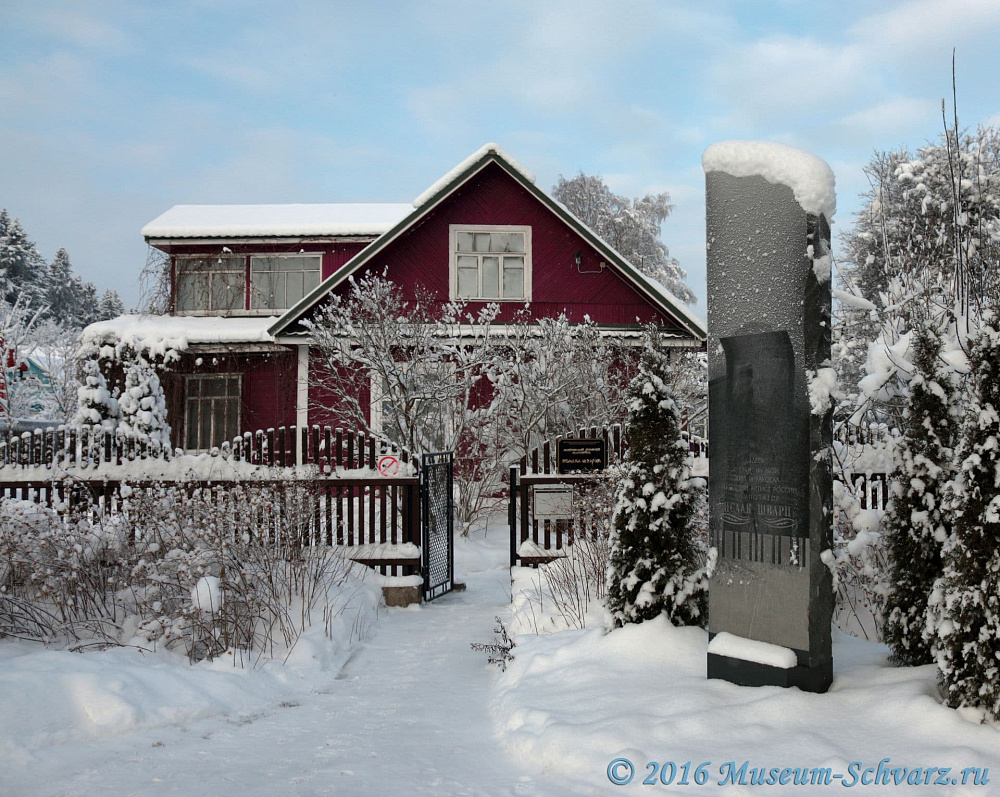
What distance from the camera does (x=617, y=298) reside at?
16.3 m

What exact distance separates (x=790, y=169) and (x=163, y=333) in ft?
47.6

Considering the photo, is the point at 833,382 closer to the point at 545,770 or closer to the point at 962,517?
the point at 962,517

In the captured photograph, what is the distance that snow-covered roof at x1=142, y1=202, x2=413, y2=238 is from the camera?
59.0 feet

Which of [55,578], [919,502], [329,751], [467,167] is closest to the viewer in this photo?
[329,751]

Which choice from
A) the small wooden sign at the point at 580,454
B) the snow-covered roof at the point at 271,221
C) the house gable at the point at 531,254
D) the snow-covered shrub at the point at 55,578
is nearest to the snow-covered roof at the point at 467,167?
the house gable at the point at 531,254

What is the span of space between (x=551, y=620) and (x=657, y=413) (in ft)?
6.39

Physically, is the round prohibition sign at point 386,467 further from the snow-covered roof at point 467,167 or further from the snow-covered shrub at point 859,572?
the snow-covered roof at point 467,167

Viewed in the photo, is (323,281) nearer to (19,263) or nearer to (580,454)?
(580,454)

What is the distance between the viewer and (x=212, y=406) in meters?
17.3

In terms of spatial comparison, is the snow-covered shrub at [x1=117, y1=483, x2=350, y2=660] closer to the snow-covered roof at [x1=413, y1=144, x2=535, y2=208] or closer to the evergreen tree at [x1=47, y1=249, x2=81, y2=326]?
the snow-covered roof at [x1=413, y1=144, x2=535, y2=208]

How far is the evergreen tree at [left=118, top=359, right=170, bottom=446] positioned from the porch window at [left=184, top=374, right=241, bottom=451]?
8.15 ft

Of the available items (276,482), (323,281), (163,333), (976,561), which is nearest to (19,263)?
(163,333)

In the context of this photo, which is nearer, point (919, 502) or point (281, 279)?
point (919, 502)

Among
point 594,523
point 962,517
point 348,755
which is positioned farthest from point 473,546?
point 962,517
